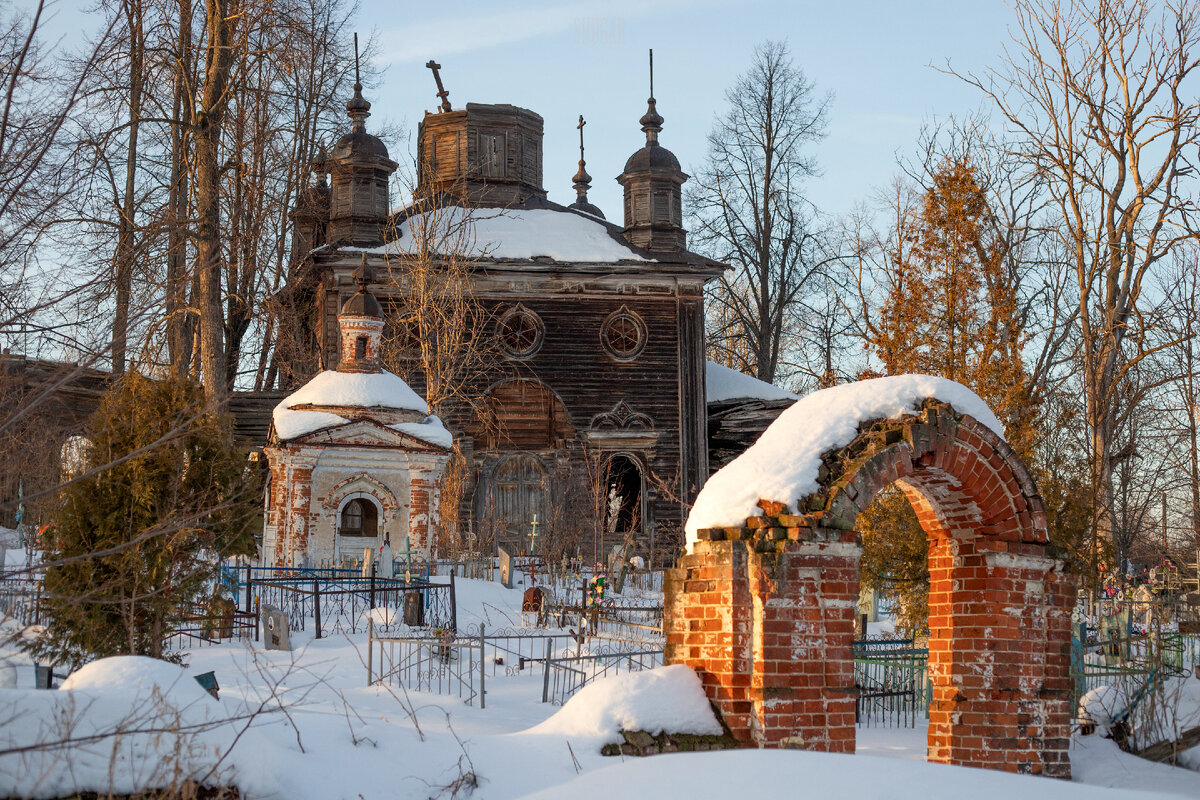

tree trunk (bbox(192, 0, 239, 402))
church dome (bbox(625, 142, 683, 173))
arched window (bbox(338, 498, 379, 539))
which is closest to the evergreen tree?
tree trunk (bbox(192, 0, 239, 402))

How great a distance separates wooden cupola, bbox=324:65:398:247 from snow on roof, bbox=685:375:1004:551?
22.7 m

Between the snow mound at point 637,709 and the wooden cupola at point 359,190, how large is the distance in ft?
77.4

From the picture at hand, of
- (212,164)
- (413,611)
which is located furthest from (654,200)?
(413,611)

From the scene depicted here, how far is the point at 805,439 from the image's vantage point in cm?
812

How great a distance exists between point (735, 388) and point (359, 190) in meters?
11.4

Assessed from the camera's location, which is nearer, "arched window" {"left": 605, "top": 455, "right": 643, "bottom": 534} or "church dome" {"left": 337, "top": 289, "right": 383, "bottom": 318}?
"church dome" {"left": 337, "top": 289, "right": 383, "bottom": 318}

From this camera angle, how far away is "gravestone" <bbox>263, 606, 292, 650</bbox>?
48.4ft

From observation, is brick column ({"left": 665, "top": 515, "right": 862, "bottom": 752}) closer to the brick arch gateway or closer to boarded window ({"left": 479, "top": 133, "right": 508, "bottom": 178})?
the brick arch gateway

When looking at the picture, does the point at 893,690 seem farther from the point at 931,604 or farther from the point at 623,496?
the point at 623,496

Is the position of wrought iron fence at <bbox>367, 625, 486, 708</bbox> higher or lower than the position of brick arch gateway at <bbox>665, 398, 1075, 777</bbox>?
lower

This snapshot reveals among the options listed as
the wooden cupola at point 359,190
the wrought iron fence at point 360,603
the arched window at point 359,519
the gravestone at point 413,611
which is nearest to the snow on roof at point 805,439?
the wrought iron fence at point 360,603

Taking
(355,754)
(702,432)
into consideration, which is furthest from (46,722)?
(702,432)

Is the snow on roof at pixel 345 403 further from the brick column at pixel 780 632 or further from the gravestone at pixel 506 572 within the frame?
the brick column at pixel 780 632

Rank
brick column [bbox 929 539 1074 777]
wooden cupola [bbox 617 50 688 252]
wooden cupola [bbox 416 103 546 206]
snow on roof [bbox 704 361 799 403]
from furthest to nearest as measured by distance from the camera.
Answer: wooden cupola [bbox 416 103 546 206] → snow on roof [bbox 704 361 799 403] → wooden cupola [bbox 617 50 688 252] → brick column [bbox 929 539 1074 777]
